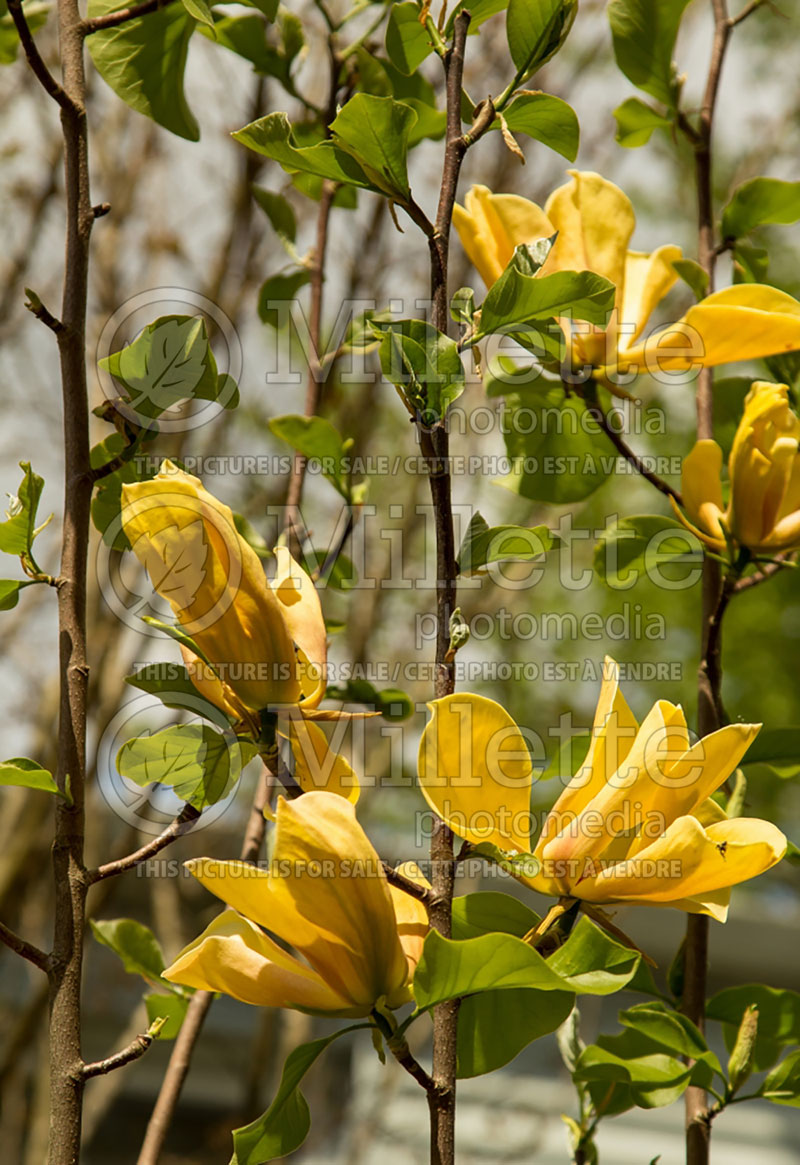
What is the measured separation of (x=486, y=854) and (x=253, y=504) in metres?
1.92

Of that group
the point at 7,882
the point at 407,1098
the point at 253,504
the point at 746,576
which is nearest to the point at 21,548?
the point at 746,576

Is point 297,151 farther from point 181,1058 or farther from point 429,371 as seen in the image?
point 181,1058

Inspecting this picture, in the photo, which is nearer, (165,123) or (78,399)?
(78,399)

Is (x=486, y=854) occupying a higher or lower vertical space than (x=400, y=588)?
lower

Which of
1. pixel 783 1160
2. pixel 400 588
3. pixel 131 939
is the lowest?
pixel 783 1160

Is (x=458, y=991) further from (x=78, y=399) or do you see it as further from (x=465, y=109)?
(x=465, y=109)

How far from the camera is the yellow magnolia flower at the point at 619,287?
456 millimetres

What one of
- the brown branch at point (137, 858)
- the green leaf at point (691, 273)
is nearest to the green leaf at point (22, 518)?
the brown branch at point (137, 858)

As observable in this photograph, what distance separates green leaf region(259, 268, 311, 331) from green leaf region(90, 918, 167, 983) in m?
0.34

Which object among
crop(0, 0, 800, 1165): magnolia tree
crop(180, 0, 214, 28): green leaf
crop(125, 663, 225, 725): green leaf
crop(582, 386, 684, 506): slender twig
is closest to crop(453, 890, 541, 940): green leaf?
crop(0, 0, 800, 1165): magnolia tree

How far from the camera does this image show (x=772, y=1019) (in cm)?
50

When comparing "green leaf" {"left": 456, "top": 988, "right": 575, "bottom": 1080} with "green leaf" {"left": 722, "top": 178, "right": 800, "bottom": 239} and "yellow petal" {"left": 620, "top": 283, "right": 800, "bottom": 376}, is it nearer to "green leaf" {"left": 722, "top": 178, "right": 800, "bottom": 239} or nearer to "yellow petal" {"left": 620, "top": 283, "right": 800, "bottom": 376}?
"yellow petal" {"left": 620, "top": 283, "right": 800, "bottom": 376}

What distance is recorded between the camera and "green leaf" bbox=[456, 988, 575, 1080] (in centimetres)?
33

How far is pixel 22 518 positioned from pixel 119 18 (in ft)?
0.67
